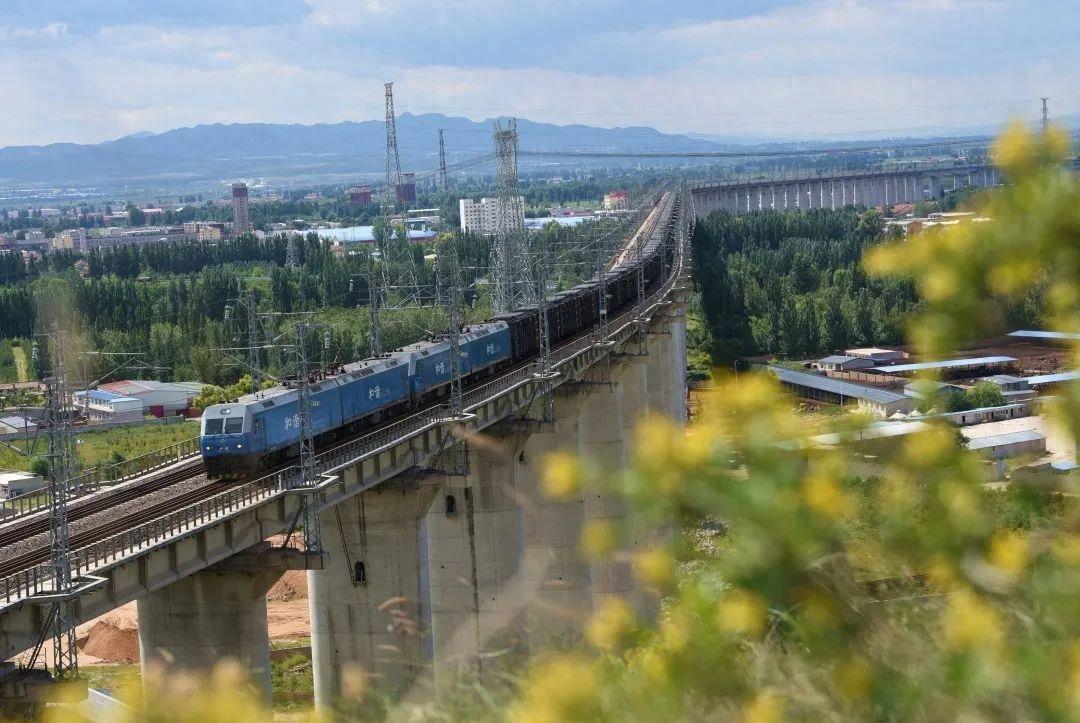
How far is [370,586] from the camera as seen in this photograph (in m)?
32.1

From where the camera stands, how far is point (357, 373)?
33000mm

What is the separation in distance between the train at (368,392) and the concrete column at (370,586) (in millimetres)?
1846

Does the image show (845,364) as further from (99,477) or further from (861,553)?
(861,553)

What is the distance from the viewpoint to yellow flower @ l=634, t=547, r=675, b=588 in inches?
259

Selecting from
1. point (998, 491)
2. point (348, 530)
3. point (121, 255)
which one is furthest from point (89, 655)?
point (121, 255)

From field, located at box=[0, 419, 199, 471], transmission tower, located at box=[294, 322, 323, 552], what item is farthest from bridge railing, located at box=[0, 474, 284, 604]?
field, located at box=[0, 419, 199, 471]

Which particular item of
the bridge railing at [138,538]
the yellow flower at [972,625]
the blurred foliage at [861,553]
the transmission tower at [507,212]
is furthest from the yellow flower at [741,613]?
the transmission tower at [507,212]

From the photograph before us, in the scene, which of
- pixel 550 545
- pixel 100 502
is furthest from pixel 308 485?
pixel 550 545

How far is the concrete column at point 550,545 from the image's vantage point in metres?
41.2

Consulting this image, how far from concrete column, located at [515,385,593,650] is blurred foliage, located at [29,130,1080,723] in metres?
33.7

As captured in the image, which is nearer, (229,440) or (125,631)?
(229,440)

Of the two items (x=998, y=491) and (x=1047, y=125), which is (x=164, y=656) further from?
(x=1047, y=125)

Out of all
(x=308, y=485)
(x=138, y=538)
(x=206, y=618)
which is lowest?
(x=206, y=618)

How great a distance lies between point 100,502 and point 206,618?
3527 mm
